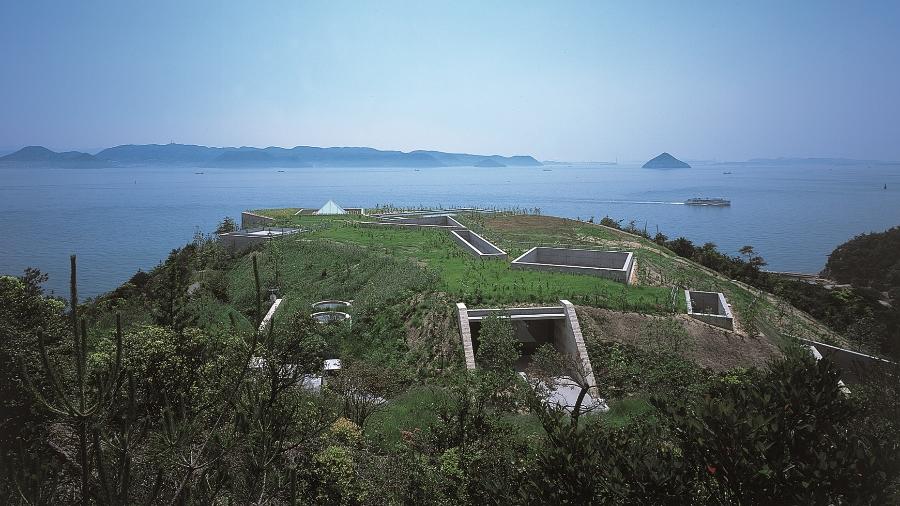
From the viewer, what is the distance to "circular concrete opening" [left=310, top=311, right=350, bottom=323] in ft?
48.6

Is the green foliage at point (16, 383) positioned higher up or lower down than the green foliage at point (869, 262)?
higher up

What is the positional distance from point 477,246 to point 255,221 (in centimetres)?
2007

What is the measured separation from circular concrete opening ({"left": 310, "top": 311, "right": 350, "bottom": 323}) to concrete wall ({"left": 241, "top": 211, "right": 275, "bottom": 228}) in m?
23.7

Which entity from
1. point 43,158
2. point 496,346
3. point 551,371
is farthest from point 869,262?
point 43,158

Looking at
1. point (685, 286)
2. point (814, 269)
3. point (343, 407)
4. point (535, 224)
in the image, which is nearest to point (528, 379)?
point (343, 407)

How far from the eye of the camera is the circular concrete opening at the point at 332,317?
14816 millimetres

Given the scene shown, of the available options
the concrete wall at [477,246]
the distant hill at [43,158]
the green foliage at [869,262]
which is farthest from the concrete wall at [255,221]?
the distant hill at [43,158]

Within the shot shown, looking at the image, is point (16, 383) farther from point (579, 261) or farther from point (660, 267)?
point (660, 267)

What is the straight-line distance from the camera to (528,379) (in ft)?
39.2

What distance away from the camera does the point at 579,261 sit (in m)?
A: 24.2

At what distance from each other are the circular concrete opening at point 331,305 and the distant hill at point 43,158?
130812mm

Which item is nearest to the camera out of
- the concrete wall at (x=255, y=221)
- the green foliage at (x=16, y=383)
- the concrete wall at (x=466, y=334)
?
the green foliage at (x=16, y=383)

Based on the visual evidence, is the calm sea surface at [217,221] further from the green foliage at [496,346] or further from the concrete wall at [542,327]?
the green foliage at [496,346]

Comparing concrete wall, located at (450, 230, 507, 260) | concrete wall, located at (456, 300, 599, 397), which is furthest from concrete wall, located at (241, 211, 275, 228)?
concrete wall, located at (456, 300, 599, 397)
